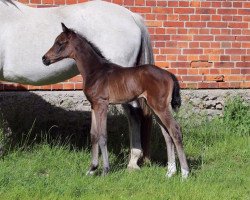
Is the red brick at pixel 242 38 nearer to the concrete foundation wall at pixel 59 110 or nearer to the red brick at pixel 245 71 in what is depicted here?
the red brick at pixel 245 71

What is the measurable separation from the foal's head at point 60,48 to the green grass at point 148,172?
3.91 feet

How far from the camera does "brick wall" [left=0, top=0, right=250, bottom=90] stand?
8297 millimetres

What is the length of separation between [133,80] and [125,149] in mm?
1591

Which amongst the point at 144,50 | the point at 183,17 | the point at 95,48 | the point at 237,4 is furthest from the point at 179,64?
the point at 95,48

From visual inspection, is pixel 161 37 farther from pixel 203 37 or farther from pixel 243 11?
pixel 243 11

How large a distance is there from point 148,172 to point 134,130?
559 millimetres

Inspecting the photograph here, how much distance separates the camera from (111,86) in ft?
19.7

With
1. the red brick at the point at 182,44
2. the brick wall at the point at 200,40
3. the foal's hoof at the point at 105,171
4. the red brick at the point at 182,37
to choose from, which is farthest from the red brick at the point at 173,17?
the foal's hoof at the point at 105,171

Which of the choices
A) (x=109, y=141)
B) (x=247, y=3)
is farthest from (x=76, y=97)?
(x=247, y=3)

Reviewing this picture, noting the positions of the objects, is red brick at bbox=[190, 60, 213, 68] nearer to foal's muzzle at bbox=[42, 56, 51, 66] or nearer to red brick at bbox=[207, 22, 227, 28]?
red brick at bbox=[207, 22, 227, 28]

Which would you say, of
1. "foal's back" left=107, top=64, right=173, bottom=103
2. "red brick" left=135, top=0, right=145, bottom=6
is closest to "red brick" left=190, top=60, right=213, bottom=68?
"red brick" left=135, top=0, right=145, bottom=6

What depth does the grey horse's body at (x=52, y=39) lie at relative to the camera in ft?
21.2

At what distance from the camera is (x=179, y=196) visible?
5301 millimetres

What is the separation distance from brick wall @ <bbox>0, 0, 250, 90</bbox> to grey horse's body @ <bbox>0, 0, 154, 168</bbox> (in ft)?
5.19
